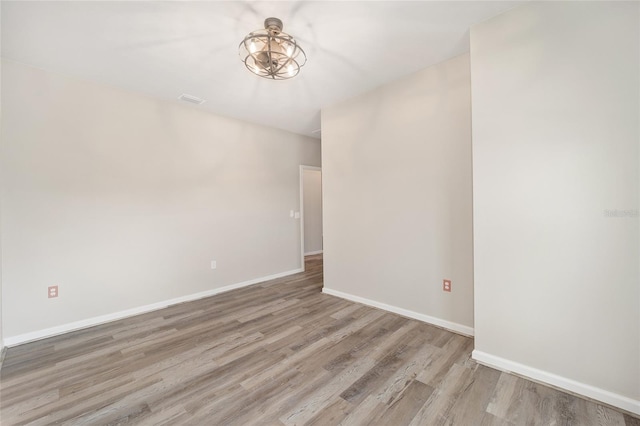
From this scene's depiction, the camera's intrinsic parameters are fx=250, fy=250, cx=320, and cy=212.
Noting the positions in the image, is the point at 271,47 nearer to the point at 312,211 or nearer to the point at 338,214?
the point at 338,214

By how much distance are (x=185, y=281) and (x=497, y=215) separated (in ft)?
12.3

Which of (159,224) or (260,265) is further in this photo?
(260,265)

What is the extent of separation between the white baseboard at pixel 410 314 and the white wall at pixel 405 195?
0.01m

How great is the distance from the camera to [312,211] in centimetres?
693

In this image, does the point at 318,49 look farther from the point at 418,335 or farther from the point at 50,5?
the point at 418,335

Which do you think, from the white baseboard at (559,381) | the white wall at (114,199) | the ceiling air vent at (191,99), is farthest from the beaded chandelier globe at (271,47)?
the white baseboard at (559,381)

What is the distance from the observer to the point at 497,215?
1.97 meters

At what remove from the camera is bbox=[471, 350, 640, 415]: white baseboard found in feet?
5.05

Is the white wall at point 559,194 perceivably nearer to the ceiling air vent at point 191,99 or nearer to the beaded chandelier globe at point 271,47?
the beaded chandelier globe at point 271,47

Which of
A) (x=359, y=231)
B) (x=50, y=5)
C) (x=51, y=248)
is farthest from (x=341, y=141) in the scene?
(x=51, y=248)

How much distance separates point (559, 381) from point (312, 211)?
565 centimetres

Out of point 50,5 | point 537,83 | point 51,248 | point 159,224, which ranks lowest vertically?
point 51,248

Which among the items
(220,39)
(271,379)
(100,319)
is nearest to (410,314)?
(271,379)

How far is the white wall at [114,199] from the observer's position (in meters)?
2.47
